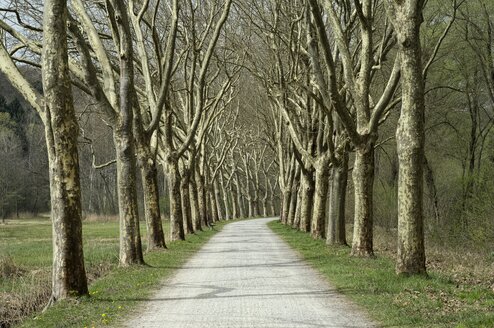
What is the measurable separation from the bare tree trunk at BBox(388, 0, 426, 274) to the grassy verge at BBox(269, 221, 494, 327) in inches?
21.9

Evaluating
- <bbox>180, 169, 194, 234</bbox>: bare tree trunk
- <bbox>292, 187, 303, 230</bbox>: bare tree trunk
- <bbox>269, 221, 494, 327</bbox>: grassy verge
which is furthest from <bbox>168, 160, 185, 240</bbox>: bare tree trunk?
<bbox>292, 187, 303, 230</bbox>: bare tree trunk

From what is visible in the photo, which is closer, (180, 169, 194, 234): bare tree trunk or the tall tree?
the tall tree

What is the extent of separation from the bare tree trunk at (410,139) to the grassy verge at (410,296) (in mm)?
555

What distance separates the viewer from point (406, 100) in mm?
10586

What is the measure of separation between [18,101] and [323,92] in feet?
211

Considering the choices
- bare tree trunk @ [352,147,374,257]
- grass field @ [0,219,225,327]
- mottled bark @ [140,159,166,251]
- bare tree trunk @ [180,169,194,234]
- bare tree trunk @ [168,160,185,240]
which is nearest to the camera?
grass field @ [0,219,225,327]

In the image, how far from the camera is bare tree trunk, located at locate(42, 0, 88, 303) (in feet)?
30.4

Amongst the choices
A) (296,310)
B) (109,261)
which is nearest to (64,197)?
(296,310)

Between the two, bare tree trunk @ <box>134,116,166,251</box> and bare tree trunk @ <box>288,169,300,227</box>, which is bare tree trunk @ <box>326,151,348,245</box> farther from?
bare tree trunk @ <box>288,169,300,227</box>

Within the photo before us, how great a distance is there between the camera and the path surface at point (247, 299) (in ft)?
25.2

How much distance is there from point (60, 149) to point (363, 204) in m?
8.30

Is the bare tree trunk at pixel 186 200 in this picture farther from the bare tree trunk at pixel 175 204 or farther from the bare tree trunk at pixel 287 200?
the bare tree trunk at pixel 287 200

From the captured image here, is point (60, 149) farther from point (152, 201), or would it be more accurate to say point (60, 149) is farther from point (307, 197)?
point (307, 197)

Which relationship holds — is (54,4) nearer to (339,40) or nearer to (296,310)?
(296,310)
